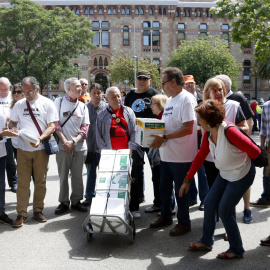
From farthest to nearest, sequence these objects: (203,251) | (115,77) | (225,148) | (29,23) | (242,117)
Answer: (115,77) → (29,23) → (242,117) → (203,251) → (225,148)

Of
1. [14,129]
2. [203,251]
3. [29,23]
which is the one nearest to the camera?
[203,251]

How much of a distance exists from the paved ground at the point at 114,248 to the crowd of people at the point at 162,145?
0.50 ft

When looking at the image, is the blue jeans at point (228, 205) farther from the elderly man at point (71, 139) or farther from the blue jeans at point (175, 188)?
the elderly man at point (71, 139)

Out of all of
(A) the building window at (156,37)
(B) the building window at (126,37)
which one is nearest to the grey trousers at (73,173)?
(B) the building window at (126,37)

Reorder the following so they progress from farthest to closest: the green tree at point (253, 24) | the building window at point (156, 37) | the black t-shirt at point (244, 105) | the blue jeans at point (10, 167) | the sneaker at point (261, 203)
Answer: the building window at point (156, 37)
the green tree at point (253, 24)
the blue jeans at point (10, 167)
the sneaker at point (261, 203)
the black t-shirt at point (244, 105)

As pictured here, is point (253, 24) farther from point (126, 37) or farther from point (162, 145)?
point (126, 37)

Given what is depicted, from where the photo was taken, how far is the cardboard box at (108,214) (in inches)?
170

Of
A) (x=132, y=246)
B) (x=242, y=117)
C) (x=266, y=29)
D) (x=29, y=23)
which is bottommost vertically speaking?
(x=132, y=246)

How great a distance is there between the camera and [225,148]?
3.77 metres

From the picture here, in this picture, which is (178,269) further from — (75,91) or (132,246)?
(75,91)

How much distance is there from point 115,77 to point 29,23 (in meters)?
12.9

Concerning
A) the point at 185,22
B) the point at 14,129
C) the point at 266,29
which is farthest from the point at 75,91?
the point at 185,22

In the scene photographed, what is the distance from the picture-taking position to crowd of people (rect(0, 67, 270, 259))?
12.6 feet

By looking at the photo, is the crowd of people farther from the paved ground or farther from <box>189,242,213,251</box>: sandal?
the paved ground
